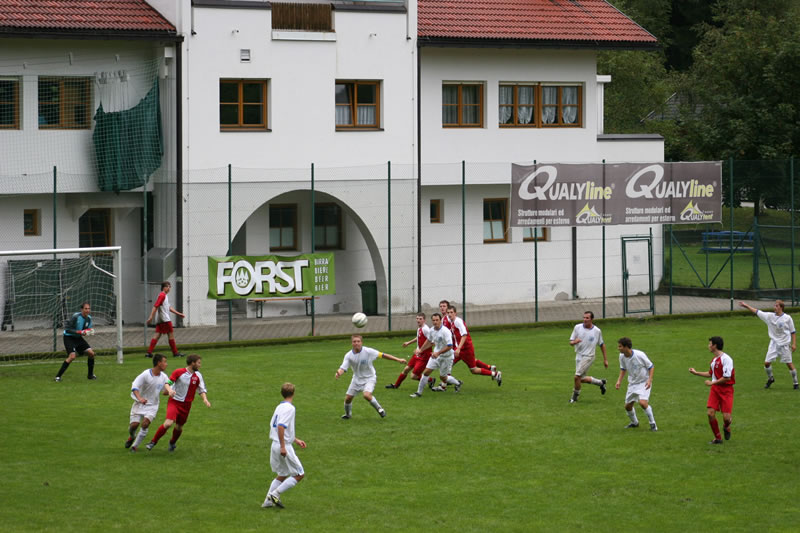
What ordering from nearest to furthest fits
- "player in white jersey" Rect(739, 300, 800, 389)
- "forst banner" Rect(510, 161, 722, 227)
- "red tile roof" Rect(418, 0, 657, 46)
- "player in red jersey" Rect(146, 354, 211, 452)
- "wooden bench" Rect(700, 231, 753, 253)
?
"player in red jersey" Rect(146, 354, 211, 452), "player in white jersey" Rect(739, 300, 800, 389), "forst banner" Rect(510, 161, 722, 227), "red tile roof" Rect(418, 0, 657, 46), "wooden bench" Rect(700, 231, 753, 253)

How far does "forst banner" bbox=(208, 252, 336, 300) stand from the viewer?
3077 cm

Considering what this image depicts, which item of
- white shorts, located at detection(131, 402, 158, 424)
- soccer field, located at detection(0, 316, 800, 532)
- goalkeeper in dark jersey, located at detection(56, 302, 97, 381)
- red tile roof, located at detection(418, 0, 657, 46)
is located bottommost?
soccer field, located at detection(0, 316, 800, 532)

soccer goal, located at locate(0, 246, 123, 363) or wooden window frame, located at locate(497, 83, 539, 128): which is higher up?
wooden window frame, located at locate(497, 83, 539, 128)

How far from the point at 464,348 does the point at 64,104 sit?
14159 millimetres

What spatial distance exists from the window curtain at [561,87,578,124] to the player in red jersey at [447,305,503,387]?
53.9ft

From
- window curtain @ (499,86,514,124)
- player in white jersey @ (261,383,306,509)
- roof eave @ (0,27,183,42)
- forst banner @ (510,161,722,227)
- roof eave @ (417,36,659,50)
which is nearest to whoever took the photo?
player in white jersey @ (261,383,306,509)

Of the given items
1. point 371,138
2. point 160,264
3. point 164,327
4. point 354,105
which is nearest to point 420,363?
point 164,327

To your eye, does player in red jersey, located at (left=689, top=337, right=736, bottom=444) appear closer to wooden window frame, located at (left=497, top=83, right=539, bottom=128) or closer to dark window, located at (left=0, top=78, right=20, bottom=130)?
wooden window frame, located at (left=497, top=83, right=539, bottom=128)

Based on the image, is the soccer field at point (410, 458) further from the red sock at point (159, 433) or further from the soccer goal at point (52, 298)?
the soccer goal at point (52, 298)

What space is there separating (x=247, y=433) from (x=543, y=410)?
546cm

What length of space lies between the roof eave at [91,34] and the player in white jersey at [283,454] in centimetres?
1872

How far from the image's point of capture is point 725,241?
129ft

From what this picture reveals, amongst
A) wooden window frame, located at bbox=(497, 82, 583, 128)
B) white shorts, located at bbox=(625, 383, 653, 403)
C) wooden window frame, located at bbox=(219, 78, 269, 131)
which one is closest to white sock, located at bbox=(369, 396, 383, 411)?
white shorts, located at bbox=(625, 383, 653, 403)

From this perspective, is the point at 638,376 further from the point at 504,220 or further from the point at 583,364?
the point at 504,220
